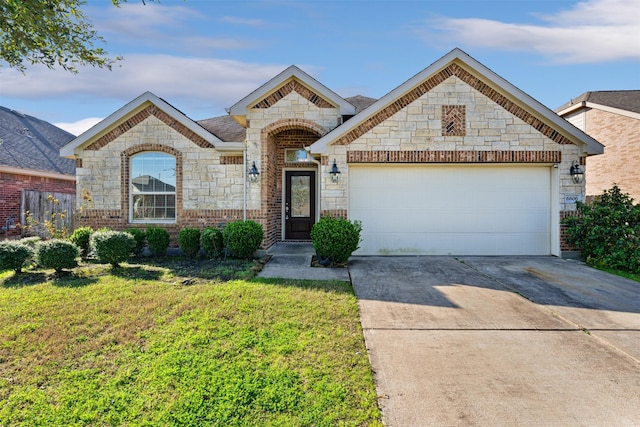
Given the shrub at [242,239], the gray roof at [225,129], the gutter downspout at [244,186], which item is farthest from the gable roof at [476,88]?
the gray roof at [225,129]

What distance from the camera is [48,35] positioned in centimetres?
596

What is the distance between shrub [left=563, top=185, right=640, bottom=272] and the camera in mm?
8117

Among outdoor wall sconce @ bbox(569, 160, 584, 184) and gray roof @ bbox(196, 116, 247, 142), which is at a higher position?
gray roof @ bbox(196, 116, 247, 142)

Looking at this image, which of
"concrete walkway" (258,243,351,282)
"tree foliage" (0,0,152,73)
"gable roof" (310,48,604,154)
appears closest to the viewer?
"tree foliage" (0,0,152,73)

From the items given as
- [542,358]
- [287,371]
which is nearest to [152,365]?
[287,371]

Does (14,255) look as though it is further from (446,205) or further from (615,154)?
(615,154)

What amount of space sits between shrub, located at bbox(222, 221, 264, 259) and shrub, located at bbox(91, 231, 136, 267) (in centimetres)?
222

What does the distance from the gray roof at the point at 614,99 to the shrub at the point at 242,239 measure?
14382mm

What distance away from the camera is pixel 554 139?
30.3 feet

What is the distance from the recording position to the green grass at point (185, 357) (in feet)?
9.33

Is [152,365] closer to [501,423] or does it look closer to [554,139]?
[501,423]

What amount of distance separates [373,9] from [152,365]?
389 inches

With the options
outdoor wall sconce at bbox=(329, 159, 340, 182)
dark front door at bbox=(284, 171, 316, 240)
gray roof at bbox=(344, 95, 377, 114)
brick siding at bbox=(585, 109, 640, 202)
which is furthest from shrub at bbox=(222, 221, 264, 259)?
brick siding at bbox=(585, 109, 640, 202)

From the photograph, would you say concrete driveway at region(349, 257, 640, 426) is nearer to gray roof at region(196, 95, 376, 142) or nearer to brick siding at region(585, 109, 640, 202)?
gray roof at region(196, 95, 376, 142)
